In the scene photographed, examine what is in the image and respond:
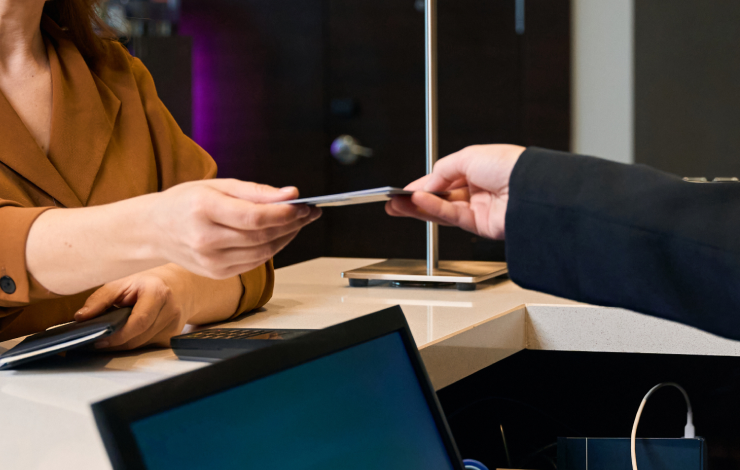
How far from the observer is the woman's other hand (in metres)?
0.56

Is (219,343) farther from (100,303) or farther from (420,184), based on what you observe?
(420,184)

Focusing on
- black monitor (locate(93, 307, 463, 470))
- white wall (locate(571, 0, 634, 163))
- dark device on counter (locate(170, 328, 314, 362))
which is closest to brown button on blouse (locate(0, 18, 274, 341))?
dark device on counter (locate(170, 328, 314, 362))

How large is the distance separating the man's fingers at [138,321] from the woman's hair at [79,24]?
0.49m

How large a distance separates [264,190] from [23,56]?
57 centimetres

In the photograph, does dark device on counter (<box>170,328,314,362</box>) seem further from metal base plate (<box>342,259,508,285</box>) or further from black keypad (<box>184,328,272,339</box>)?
metal base plate (<box>342,259,508,285</box>)

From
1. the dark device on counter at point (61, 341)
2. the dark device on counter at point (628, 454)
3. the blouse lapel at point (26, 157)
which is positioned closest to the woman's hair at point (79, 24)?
the blouse lapel at point (26, 157)

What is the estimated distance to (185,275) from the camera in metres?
0.80

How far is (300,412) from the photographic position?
419mm

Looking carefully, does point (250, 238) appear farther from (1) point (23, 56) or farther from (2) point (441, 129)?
(2) point (441, 129)

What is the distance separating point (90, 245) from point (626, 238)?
19.2 inches

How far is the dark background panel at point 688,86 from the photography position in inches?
100

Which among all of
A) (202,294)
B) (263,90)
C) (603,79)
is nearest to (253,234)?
(202,294)

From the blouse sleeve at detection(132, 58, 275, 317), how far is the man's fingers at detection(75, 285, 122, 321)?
0.26 meters

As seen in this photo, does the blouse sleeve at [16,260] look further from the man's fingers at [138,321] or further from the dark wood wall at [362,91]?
the dark wood wall at [362,91]
